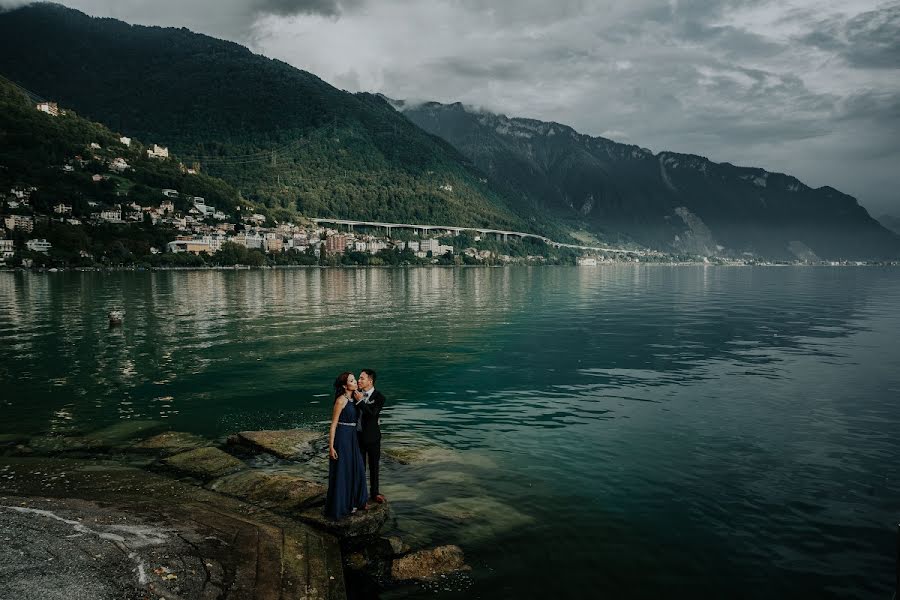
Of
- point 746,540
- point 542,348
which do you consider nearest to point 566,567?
point 746,540

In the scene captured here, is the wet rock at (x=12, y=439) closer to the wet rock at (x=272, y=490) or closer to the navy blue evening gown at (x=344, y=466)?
the wet rock at (x=272, y=490)

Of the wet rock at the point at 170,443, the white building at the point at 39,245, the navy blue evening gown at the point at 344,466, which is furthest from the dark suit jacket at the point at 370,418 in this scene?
the white building at the point at 39,245

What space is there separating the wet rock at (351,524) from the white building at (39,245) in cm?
19203

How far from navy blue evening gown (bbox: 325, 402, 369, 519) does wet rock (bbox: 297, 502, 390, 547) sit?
0.55 ft

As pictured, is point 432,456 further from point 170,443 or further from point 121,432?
point 121,432

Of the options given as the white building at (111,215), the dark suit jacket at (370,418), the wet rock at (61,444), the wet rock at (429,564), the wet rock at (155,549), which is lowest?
the wet rock at (61,444)

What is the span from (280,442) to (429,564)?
27.8 ft

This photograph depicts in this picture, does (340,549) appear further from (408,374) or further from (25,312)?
(25,312)

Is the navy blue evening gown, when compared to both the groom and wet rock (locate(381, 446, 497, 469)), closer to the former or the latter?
the groom

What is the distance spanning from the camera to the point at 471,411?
2381 centimetres

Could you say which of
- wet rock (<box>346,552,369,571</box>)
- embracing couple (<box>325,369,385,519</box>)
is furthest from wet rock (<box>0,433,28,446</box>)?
wet rock (<box>346,552,369,571</box>)

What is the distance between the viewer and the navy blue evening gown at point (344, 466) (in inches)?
464

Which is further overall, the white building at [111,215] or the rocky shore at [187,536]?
the white building at [111,215]

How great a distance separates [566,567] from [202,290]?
93742 millimetres
